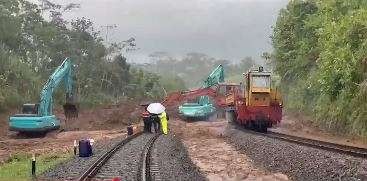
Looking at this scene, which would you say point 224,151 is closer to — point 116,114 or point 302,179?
point 302,179

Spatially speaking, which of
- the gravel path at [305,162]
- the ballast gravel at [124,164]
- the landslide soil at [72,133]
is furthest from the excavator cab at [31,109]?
the gravel path at [305,162]

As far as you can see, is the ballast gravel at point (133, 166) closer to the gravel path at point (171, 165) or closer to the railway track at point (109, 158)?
the gravel path at point (171, 165)

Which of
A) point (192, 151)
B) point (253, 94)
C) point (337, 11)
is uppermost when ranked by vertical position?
point (337, 11)

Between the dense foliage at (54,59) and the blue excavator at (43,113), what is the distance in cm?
1038

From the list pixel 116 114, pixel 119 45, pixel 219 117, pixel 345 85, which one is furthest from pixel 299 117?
pixel 119 45

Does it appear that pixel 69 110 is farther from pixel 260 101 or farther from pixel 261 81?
pixel 261 81

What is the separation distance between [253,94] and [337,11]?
859 cm

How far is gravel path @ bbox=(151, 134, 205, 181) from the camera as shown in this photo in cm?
1608

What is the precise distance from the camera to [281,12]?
57281mm

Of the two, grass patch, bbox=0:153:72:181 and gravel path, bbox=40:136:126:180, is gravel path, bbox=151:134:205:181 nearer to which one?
gravel path, bbox=40:136:126:180

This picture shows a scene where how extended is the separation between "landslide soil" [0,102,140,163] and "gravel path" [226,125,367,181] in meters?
9.52

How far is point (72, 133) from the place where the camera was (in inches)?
1473

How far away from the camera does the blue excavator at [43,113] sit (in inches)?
1451

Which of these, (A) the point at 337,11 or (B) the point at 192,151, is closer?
(B) the point at 192,151
